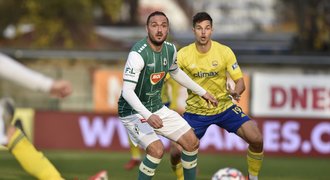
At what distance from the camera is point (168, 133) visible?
Result: 34.7 ft

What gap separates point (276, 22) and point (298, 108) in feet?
290

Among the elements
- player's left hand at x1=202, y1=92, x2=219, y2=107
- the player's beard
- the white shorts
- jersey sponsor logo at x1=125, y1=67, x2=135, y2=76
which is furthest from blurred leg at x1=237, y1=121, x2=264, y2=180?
jersey sponsor logo at x1=125, y1=67, x2=135, y2=76

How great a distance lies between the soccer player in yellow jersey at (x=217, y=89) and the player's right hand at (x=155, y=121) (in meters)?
1.77

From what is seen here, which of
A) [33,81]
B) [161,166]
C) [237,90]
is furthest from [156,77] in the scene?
[161,166]

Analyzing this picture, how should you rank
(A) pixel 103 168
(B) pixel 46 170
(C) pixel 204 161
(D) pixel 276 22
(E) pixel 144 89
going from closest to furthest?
1. (B) pixel 46 170
2. (E) pixel 144 89
3. (A) pixel 103 168
4. (C) pixel 204 161
5. (D) pixel 276 22

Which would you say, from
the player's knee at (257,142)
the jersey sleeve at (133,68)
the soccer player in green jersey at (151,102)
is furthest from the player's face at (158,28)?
the player's knee at (257,142)

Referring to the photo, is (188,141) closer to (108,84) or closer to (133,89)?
(133,89)

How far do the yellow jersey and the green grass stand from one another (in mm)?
2499

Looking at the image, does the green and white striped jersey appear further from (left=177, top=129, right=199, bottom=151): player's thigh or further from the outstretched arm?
the outstretched arm

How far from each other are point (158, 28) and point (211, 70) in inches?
57.0

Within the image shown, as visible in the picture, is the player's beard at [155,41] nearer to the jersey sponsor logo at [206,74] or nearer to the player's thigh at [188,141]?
the player's thigh at [188,141]

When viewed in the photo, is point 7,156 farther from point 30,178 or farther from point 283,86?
point 283,86

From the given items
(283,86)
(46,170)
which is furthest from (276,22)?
(46,170)

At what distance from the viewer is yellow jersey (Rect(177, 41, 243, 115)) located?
11461 millimetres
